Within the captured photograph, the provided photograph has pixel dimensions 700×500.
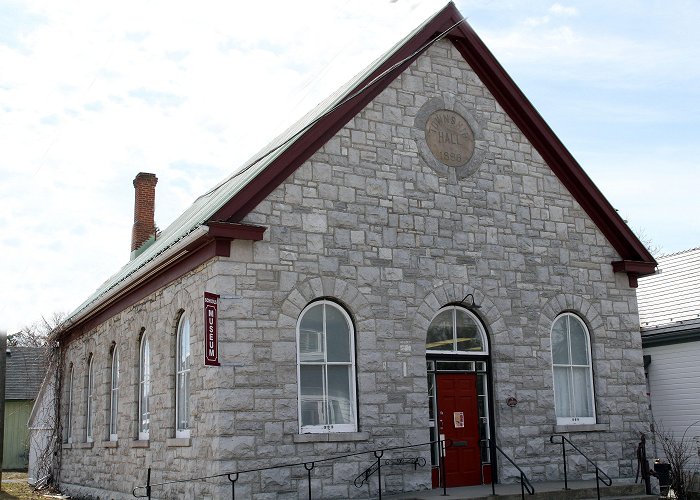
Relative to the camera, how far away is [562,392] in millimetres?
15758

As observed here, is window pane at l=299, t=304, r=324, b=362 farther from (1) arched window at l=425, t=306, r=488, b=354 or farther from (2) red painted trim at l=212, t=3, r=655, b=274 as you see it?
(2) red painted trim at l=212, t=3, r=655, b=274

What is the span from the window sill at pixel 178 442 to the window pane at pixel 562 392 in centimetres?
695

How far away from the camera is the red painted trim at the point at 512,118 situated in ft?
46.3

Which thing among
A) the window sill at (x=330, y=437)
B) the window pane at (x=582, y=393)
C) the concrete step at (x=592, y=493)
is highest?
the window pane at (x=582, y=393)

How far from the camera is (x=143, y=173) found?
25.6 meters

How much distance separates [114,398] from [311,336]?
770 cm

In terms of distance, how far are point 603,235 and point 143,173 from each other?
14742mm

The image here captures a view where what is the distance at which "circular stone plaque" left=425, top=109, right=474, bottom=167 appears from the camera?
50.2ft

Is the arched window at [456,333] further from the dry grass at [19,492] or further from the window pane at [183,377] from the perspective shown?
the dry grass at [19,492]

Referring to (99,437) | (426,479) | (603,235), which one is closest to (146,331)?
(99,437)

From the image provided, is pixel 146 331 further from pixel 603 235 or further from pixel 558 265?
pixel 603 235

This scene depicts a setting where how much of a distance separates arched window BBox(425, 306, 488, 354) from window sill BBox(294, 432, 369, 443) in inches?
85.0

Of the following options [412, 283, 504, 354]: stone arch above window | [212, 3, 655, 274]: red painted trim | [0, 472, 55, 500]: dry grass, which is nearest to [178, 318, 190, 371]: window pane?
[212, 3, 655, 274]: red painted trim

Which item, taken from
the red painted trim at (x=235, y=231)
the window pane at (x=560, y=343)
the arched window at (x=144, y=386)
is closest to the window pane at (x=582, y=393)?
the window pane at (x=560, y=343)
